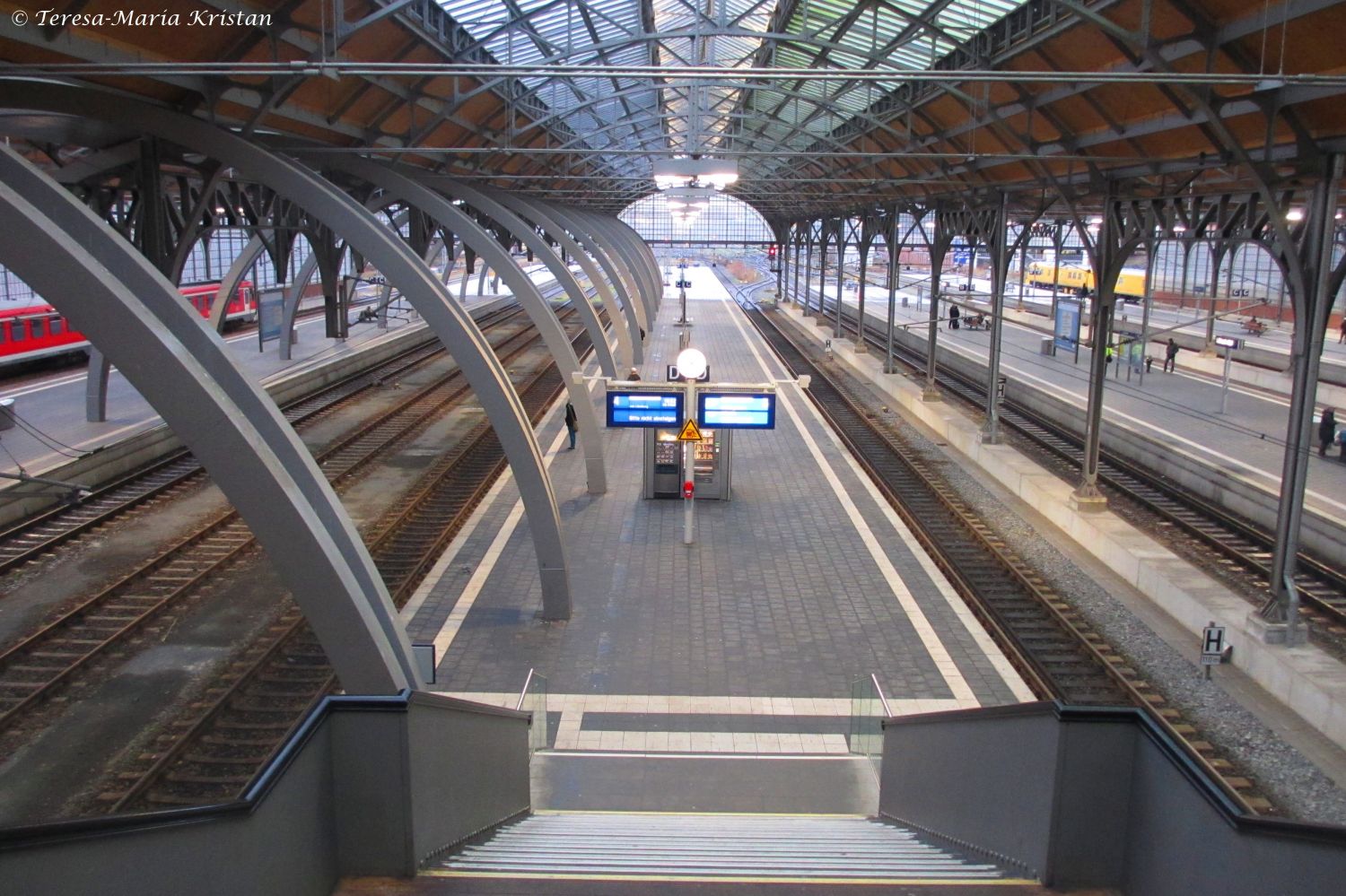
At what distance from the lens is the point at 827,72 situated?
28.1 feet

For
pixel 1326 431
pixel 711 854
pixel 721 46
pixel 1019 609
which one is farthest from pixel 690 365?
pixel 1326 431

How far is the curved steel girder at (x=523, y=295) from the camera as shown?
40.8ft

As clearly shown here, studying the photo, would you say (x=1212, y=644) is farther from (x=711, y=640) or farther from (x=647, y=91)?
(x=647, y=91)

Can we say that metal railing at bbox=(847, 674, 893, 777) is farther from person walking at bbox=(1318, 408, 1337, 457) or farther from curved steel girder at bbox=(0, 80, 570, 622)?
person walking at bbox=(1318, 408, 1337, 457)

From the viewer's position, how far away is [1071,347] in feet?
114

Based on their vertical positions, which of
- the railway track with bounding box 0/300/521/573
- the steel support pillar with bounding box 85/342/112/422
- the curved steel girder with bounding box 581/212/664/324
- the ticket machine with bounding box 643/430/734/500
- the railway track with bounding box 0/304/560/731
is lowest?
the railway track with bounding box 0/304/560/731

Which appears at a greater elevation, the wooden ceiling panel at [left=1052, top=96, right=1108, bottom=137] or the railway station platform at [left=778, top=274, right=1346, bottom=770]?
the wooden ceiling panel at [left=1052, top=96, right=1108, bottom=137]

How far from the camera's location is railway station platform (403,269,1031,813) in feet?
29.3

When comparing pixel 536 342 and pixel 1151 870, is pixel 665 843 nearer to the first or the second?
pixel 1151 870

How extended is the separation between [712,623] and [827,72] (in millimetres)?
6359

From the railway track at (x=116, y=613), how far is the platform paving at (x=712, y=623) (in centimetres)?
272

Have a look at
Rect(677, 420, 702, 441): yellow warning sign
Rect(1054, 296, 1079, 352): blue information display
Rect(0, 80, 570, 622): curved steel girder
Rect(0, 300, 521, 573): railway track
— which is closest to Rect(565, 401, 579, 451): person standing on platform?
Rect(677, 420, 702, 441): yellow warning sign

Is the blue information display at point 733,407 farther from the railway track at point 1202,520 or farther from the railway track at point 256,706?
the railway track at point 1202,520

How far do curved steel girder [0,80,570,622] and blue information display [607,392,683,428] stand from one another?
3.46m
